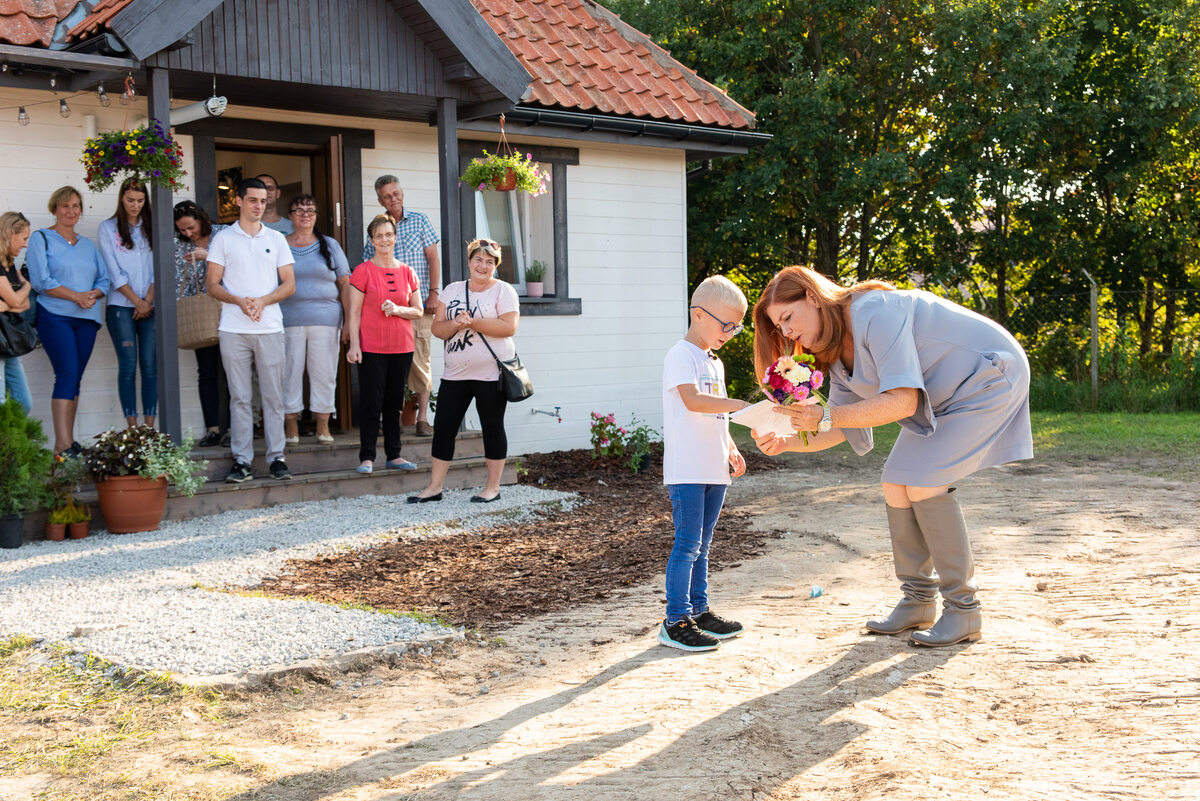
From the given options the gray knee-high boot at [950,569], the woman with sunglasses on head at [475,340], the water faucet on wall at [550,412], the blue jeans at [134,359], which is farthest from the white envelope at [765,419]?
the water faucet on wall at [550,412]

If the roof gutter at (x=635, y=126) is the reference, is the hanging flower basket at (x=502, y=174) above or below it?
below

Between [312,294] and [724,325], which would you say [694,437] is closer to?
[724,325]

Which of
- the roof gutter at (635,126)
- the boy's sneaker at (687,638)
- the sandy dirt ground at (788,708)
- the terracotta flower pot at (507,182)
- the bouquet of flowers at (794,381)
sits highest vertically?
the roof gutter at (635,126)

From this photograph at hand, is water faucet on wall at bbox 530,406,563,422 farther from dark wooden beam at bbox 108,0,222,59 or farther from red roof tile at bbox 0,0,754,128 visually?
dark wooden beam at bbox 108,0,222,59

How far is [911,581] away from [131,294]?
6.13 meters

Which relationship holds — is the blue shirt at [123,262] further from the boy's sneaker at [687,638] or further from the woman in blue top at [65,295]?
the boy's sneaker at [687,638]

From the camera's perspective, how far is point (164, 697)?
13.8ft

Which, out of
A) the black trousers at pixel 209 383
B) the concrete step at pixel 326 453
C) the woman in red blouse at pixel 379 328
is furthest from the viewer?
the black trousers at pixel 209 383

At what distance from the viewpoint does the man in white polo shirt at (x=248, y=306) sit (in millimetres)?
7859

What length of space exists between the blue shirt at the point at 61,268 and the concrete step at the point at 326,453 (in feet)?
4.59

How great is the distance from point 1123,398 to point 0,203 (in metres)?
13.6

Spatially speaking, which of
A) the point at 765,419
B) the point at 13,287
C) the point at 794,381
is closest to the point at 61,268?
the point at 13,287

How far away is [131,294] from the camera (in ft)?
26.5

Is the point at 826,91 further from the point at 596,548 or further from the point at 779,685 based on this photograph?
the point at 779,685
